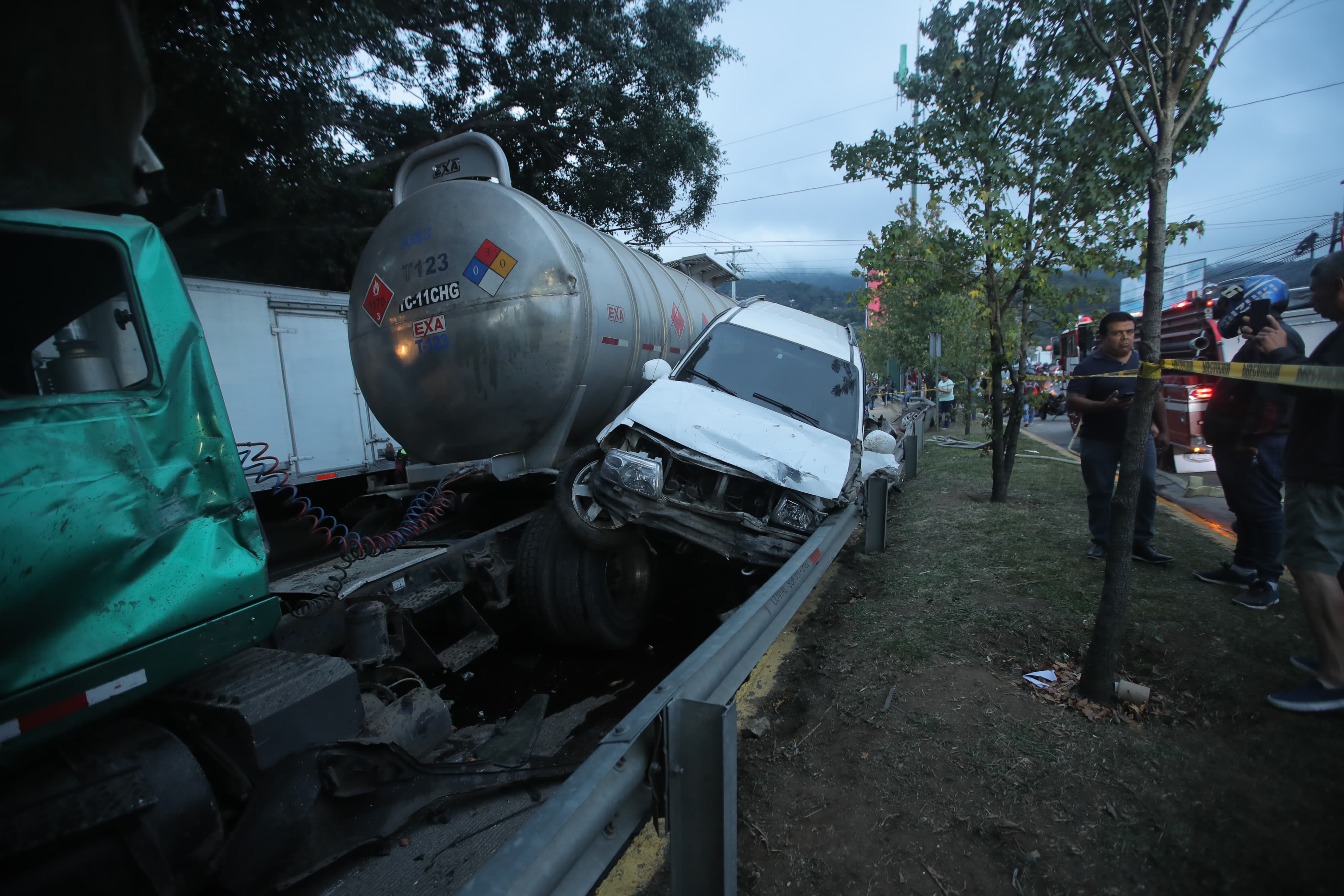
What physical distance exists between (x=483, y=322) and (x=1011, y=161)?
16.0ft

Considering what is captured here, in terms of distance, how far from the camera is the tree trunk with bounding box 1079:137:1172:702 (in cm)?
271

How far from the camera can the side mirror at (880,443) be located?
4.93m

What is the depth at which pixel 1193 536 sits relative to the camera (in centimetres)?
555

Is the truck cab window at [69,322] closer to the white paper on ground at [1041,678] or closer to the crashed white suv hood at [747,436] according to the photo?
the crashed white suv hood at [747,436]

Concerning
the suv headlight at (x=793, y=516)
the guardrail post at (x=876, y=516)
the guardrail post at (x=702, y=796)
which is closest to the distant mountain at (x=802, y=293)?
the guardrail post at (x=876, y=516)

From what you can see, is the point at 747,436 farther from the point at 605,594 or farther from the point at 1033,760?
the point at 1033,760

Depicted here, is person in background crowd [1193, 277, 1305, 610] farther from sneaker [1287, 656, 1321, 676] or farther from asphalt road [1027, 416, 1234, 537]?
asphalt road [1027, 416, 1234, 537]

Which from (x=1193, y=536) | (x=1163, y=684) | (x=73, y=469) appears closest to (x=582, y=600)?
(x=73, y=469)

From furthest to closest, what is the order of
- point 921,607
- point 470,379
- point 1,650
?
point 470,379 → point 921,607 → point 1,650

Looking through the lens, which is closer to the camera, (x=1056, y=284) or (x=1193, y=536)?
(x=1193, y=536)

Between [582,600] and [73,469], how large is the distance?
2833 mm

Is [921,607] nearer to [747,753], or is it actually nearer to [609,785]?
[747,753]

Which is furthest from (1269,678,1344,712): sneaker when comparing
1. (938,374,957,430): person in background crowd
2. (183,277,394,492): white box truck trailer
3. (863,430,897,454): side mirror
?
(938,374,957,430): person in background crowd

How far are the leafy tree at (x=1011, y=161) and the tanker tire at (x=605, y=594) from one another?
419 cm
